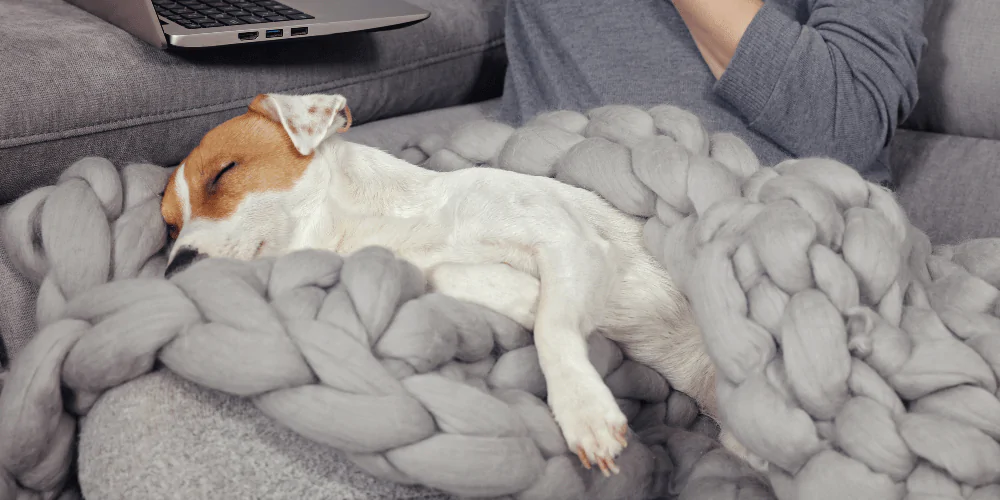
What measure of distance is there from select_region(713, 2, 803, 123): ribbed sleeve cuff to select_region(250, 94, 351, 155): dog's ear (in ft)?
2.15

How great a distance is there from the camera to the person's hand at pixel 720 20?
128cm

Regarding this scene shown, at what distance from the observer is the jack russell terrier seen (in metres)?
0.91

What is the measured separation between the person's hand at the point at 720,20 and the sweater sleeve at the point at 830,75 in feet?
0.16

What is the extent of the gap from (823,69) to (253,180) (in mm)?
927

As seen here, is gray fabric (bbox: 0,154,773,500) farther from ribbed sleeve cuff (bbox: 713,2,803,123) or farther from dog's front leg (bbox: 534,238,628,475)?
ribbed sleeve cuff (bbox: 713,2,803,123)

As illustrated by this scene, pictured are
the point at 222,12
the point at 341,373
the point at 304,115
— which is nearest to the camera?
the point at 341,373

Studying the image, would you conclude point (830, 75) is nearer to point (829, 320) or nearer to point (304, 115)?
point (829, 320)

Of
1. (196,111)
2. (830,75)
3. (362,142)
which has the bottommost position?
(362,142)

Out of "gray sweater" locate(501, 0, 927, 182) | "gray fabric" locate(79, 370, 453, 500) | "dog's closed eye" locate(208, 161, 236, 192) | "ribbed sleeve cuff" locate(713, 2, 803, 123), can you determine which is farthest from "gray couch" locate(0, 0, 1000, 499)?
"ribbed sleeve cuff" locate(713, 2, 803, 123)

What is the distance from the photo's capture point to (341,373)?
65cm

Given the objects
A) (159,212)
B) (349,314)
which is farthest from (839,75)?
(159,212)

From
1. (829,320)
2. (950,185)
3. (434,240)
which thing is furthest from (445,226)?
(950,185)

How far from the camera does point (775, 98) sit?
4.06 feet

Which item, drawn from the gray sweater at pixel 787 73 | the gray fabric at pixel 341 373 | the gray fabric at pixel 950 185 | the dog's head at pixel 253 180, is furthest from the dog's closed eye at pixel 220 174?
the gray fabric at pixel 950 185
